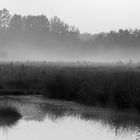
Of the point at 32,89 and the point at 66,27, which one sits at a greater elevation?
the point at 66,27

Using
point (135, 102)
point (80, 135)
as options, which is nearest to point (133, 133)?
point (80, 135)

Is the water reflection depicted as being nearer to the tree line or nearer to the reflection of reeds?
the reflection of reeds

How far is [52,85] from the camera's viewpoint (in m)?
22.4

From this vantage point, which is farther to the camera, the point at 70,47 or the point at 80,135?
the point at 70,47

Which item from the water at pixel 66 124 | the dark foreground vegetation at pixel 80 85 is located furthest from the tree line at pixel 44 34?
the water at pixel 66 124

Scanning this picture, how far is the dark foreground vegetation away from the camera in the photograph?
19.3 metres

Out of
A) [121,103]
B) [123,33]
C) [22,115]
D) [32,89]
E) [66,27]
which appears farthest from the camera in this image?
[66,27]

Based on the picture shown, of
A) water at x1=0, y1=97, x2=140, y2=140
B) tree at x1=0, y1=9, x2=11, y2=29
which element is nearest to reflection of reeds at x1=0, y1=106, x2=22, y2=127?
water at x1=0, y1=97, x2=140, y2=140

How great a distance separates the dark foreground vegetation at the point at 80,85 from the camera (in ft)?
63.3

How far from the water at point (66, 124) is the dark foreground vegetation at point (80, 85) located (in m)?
0.89

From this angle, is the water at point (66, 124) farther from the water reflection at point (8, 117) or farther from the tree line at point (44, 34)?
the tree line at point (44, 34)

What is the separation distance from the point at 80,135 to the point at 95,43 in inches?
2058

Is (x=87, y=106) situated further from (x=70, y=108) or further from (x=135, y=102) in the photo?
(x=135, y=102)

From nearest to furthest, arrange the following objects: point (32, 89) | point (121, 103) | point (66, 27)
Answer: point (121, 103) < point (32, 89) < point (66, 27)
